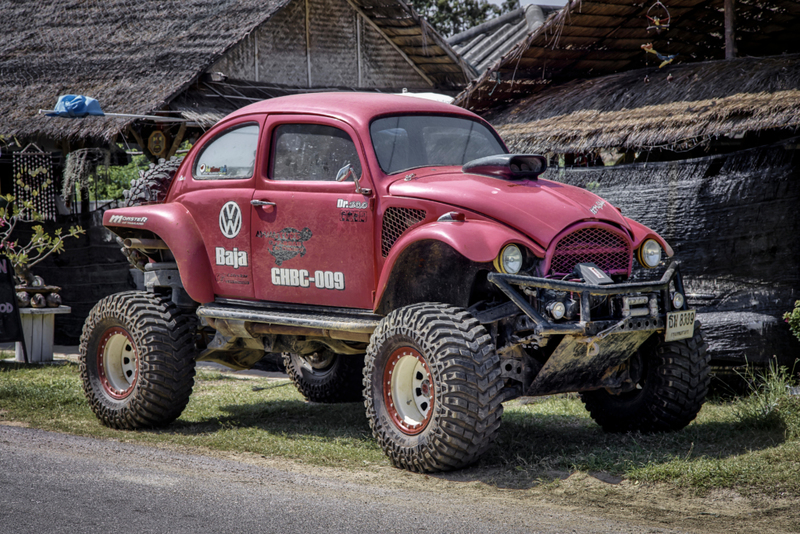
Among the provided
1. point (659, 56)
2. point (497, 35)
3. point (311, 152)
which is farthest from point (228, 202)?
point (497, 35)

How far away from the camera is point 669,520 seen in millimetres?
4684

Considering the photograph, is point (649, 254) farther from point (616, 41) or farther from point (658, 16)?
point (616, 41)

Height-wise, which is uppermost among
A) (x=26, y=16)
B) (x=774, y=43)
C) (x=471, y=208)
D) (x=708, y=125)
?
(x=26, y=16)

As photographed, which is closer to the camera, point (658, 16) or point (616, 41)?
point (658, 16)

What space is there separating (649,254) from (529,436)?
161 cm

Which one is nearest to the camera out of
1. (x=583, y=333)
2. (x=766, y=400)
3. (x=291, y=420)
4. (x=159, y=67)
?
(x=583, y=333)

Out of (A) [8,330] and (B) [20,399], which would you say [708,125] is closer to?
(B) [20,399]

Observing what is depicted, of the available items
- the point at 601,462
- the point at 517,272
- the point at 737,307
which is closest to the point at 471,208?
the point at 517,272

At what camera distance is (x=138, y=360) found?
704cm

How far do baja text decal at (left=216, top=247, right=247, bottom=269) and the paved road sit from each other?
1568mm

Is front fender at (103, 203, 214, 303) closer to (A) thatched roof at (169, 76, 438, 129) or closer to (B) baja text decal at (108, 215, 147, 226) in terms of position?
(B) baja text decal at (108, 215, 147, 226)

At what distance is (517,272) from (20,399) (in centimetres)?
516

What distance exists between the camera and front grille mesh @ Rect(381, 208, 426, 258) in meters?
5.89

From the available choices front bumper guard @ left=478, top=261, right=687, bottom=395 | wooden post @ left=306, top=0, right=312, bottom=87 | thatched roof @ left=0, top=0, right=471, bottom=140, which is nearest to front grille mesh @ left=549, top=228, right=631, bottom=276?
front bumper guard @ left=478, top=261, right=687, bottom=395
